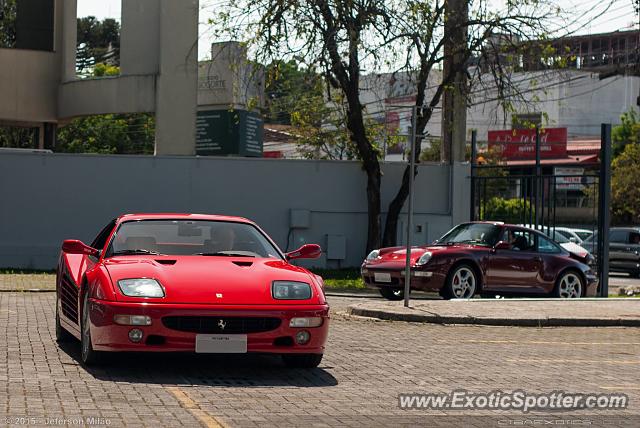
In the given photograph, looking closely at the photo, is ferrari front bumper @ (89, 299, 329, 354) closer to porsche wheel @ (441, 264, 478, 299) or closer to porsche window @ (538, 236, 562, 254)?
porsche wheel @ (441, 264, 478, 299)

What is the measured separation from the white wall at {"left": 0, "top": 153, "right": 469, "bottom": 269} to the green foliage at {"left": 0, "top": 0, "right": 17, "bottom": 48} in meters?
19.9

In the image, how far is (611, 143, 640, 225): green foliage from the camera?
65500 mm

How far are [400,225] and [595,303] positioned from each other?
1168 cm

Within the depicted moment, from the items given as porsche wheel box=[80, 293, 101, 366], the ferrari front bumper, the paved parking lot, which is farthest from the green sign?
the ferrari front bumper

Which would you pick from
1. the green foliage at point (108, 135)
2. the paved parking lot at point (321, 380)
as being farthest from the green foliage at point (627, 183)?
the paved parking lot at point (321, 380)

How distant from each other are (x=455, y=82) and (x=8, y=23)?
2673 centimetres

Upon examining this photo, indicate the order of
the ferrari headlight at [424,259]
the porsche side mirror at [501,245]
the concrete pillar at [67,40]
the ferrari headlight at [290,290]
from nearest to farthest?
the ferrari headlight at [290,290] → the ferrari headlight at [424,259] → the porsche side mirror at [501,245] → the concrete pillar at [67,40]

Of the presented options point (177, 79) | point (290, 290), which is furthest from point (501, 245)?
point (177, 79)

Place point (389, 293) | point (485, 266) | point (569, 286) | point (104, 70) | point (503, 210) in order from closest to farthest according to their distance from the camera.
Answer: point (485, 266), point (389, 293), point (569, 286), point (503, 210), point (104, 70)

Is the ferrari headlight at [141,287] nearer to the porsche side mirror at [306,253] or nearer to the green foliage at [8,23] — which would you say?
the porsche side mirror at [306,253]

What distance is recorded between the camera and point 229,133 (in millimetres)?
38188

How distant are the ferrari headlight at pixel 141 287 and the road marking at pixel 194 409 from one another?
34.4 inches

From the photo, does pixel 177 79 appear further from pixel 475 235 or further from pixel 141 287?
pixel 141 287

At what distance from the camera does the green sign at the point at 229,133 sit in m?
37.8
